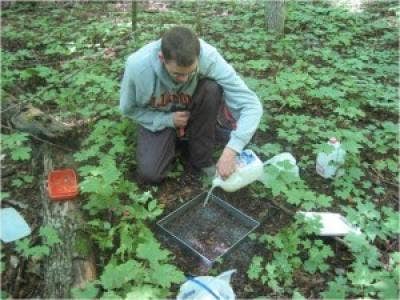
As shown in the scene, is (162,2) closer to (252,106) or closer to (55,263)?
(252,106)

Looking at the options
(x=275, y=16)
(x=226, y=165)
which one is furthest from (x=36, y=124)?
(x=275, y=16)

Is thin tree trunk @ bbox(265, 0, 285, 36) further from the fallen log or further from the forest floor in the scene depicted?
the fallen log

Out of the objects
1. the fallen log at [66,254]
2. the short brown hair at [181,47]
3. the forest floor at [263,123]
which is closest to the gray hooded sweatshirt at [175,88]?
the short brown hair at [181,47]

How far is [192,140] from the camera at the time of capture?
3529 mm

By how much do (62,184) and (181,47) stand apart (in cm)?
145

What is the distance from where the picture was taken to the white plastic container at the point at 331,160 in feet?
11.4

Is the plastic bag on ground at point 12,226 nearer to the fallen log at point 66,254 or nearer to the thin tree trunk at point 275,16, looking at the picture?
the fallen log at point 66,254

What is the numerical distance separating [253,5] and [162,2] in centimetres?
166

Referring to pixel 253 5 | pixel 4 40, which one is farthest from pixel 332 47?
pixel 4 40

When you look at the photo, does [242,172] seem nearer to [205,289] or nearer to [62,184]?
[205,289]

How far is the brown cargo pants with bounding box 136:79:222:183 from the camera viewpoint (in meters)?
3.35

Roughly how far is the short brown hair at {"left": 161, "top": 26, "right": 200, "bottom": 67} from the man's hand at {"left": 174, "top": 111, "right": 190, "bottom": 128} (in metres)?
0.59

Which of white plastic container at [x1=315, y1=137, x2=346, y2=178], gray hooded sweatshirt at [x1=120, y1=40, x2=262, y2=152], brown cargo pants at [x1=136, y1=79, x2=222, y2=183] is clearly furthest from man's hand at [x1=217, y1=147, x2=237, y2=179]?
white plastic container at [x1=315, y1=137, x2=346, y2=178]

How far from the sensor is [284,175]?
10.6ft
